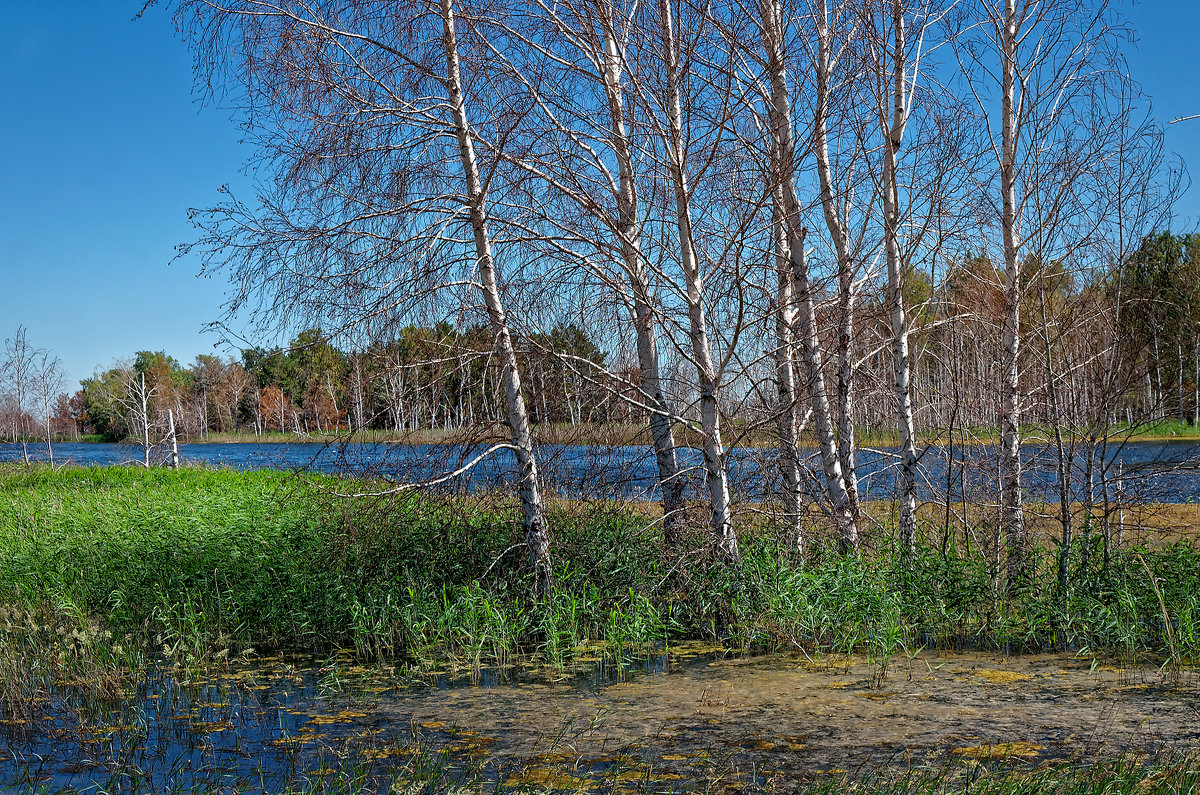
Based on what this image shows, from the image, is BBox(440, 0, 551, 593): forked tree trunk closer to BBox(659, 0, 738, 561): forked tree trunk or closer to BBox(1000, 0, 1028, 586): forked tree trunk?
BBox(659, 0, 738, 561): forked tree trunk

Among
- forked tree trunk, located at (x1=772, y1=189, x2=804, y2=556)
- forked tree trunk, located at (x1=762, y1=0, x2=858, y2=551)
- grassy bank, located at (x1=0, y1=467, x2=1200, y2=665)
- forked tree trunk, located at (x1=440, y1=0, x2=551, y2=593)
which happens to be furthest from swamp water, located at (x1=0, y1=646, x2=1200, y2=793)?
forked tree trunk, located at (x1=762, y1=0, x2=858, y2=551)

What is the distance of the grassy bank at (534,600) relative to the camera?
6.78 metres

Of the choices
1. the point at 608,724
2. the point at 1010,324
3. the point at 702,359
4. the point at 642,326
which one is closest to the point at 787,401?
the point at 702,359

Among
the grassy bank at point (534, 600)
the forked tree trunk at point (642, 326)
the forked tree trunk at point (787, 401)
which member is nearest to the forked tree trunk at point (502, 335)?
the grassy bank at point (534, 600)

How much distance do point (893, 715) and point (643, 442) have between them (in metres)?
3.60

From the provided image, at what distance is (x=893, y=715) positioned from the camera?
5172 millimetres

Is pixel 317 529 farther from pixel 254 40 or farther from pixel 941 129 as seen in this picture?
pixel 941 129

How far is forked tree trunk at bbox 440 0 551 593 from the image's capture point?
741cm

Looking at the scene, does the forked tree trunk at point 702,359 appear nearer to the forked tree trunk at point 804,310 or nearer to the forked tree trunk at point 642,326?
the forked tree trunk at point 642,326

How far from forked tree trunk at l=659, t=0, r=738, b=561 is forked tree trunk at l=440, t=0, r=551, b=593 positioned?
5.26ft

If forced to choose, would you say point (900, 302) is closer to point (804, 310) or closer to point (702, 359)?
point (804, 310)

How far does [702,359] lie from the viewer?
280 inches

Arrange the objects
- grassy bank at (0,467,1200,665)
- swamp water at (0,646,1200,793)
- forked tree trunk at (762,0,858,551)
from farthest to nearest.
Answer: forked tree trunk at (762,0,858,551) < grassy bank at (0,467,1200,665) < swamp water at (0,646,1200,793)

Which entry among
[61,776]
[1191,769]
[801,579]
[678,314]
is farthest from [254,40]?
[1191,769]
